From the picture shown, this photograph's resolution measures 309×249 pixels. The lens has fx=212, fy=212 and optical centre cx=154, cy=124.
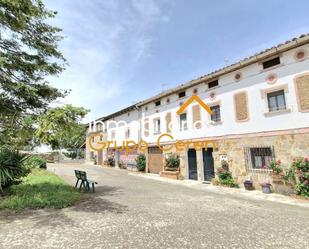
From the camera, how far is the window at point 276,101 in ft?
35.0

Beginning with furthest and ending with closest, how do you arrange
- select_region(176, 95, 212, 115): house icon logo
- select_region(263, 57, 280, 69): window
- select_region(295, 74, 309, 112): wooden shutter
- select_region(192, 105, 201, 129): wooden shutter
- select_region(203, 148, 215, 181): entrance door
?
select_region(192, 105, 201, 129): wooden shutter
select_region(176, 95, 212, 115): house icon logo
select_region(203, 148, 215, 181): entrance door
select_region(263, 57, 280, 69): window
select_region(295, 74, 309, 112): wooden shutter

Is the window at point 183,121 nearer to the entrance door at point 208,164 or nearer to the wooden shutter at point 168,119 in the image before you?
the wooden shutter at point 168,119

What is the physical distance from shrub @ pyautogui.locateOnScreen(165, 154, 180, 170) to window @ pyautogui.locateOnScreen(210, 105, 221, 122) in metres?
4.36

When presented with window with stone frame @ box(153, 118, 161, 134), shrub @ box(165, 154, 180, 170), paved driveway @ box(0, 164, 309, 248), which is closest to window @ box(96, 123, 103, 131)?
window with stone frame @ box(153, 118, 161, 134)

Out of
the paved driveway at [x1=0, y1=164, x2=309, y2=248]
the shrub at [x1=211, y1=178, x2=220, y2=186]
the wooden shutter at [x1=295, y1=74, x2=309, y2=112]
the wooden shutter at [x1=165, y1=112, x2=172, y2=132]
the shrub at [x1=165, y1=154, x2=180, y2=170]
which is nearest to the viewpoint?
the paved driveway at [x1=0, y1=164, x2=309, y2=248]

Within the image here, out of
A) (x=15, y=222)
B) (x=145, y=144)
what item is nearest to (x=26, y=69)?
(x=15, y=222)

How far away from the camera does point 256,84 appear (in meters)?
11.6

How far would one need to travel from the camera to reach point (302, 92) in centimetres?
981

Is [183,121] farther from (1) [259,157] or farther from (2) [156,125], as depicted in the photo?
Result: (1) [259,157]

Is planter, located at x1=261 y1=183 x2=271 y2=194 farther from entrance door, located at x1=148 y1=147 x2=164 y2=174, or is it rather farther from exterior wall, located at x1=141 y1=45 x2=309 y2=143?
entrance door, located at x1=148 y1=147 x2=164 y2=174

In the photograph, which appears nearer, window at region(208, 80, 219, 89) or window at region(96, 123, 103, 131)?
window at region(208, 80, 219, 89)

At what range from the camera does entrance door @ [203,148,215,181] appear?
14004 mm

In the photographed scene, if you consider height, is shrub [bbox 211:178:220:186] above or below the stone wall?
below

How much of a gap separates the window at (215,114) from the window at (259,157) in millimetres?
2775
